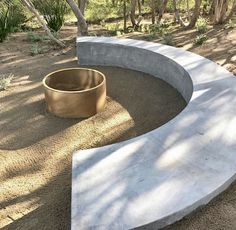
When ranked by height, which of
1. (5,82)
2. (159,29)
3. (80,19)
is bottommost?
(5,82)

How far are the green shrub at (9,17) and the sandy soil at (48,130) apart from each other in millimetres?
1215

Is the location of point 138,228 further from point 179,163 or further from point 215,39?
point 215,39

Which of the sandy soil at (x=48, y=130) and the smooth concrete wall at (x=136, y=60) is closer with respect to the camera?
the sandy soil at (x=48, y=130)

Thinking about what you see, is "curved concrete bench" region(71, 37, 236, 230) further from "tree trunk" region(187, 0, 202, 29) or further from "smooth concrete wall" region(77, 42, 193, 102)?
"tree trunk" region(187, 0, 202, 29)

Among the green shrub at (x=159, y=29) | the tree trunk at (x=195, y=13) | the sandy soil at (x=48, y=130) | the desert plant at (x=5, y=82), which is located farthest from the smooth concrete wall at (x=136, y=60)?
the tree trunk at (x=195, y=13)

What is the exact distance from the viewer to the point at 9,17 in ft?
23.4

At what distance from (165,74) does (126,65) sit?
2.56 ft

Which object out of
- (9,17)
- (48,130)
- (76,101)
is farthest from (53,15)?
(48,130)

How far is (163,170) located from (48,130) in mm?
1795

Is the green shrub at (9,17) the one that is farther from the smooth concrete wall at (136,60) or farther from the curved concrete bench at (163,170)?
the curved concrete bench at (163,170)

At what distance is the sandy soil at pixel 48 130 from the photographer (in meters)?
2.75

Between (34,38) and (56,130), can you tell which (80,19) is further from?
(56,130)

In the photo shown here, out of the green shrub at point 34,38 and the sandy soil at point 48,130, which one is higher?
the green shrub at point 34,38

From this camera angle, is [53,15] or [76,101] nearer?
[76,101]
